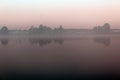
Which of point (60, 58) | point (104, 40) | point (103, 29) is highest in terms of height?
point (103, 29)

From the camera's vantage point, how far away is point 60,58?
Answer: 3576 mm

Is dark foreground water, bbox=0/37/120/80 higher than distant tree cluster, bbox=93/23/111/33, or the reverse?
distant tree cluster, bbox=93/23/111/33

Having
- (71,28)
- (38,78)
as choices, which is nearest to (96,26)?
(71,28)

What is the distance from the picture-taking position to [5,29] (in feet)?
11.9

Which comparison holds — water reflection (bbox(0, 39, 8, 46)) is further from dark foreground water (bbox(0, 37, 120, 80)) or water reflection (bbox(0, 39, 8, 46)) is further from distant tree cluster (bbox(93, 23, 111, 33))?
distant tree cluster (bbox(93, 23, 111, 33))

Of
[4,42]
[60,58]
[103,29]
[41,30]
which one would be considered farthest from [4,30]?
[103,29]

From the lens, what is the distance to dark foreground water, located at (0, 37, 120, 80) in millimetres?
3555

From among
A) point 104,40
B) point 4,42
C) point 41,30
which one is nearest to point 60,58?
point 41,30

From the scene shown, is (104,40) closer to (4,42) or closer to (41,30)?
(41,30)

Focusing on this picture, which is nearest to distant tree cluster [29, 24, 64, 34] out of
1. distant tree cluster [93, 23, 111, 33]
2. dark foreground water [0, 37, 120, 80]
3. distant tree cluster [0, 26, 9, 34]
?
dark foreground water [0, 37, 120, 80]

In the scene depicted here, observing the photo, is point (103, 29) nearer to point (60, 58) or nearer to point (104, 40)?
point (104, 40)

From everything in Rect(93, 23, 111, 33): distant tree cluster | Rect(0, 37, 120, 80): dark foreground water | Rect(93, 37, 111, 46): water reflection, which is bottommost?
Rect(0, 37, 120, 80): dark foreground water

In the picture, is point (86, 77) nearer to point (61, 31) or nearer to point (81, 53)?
point (81, 53)

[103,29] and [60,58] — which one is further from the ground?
[103,29]
